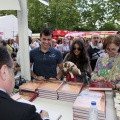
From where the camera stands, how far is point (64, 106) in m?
1.83

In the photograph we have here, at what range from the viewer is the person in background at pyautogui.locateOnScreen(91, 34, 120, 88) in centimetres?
218

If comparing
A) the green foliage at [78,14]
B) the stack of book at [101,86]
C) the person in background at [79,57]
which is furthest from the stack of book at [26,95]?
the green foliage at [78,14]

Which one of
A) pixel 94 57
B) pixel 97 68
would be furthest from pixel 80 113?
pixel 94 57

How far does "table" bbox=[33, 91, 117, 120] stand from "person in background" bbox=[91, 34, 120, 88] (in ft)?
0.62

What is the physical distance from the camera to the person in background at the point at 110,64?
7.16 ft

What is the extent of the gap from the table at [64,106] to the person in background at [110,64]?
0.19m

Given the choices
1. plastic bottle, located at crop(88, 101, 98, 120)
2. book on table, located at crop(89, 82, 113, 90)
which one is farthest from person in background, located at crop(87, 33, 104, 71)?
plastic bottle, located at crop(88, 101, 98, 120)

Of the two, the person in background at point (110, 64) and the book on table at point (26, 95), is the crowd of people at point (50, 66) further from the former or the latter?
the book on table at point (26, 95)

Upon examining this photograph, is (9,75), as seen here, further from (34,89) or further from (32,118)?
(34,89)

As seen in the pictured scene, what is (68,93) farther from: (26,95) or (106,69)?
(106,69)

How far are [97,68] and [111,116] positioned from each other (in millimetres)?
769

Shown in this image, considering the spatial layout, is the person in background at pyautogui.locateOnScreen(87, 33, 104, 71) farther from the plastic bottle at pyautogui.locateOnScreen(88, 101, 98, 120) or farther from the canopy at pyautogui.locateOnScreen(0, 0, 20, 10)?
the plastic bottle at pyautogui.locateOnScreen(88, 101, 98, 120)

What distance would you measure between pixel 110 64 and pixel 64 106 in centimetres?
72

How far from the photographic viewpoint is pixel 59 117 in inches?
63.7
